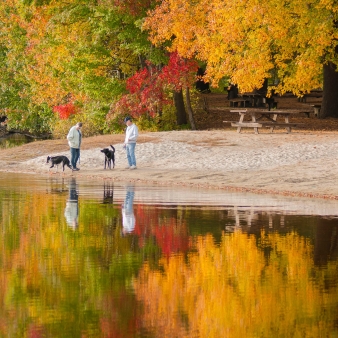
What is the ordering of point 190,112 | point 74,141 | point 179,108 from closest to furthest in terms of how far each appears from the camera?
point 74,141
point 190,112
point 179,108

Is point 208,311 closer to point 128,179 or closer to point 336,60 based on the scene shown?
point 128,179

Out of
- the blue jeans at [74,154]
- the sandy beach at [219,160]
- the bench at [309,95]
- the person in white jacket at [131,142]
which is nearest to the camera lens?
the sandy beach at [219,160]

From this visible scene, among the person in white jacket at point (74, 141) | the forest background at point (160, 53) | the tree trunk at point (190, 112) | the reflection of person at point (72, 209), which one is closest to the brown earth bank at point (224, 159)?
the person in white jacket at point (74, 141)

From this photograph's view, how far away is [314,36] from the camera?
3769 centimetres

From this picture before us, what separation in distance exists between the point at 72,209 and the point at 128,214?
142 cm

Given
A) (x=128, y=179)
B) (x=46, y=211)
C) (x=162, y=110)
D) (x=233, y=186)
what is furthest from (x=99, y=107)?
(x=46, y=211)

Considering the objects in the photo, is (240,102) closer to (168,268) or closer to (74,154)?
(74,154)

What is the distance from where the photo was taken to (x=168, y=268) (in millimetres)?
12297

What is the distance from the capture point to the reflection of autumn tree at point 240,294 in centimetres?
907

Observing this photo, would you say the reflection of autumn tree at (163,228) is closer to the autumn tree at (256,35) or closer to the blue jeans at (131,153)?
the blue jeans at (131,153)

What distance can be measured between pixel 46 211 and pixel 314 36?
20.8 meters

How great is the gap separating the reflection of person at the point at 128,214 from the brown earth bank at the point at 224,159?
3344mm

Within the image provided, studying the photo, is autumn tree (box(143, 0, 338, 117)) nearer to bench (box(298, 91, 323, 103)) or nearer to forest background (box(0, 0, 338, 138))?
forest background (box(0, 0, 338, 138))

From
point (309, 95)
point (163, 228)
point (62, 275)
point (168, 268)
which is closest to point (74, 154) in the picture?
point (163, 228)
